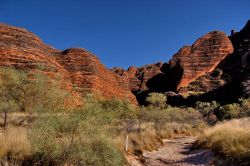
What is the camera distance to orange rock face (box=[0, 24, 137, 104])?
42.1 meters

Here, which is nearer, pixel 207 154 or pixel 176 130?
pixel 207 154

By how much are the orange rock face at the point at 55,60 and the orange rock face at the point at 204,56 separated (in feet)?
117

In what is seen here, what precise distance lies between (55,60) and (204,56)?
66220 millimetres

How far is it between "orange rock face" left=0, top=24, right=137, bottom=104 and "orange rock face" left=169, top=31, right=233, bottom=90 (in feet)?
117

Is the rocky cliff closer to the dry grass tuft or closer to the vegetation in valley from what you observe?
the vegetation in valley

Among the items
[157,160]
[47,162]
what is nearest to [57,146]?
[47,162]

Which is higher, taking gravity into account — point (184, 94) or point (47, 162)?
point (184, 94)

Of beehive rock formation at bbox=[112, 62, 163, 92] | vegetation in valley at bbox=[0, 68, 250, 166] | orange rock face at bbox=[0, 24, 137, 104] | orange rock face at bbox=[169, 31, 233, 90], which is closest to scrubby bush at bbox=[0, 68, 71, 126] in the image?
vegetation in valley at bbox=[0, 68, 250, 166]

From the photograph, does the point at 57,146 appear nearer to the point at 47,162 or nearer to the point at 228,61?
the point at 47,162

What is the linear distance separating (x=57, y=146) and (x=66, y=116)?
1.57 m

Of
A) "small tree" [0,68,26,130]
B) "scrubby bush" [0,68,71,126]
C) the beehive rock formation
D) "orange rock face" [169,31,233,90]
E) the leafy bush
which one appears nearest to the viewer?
the leafy bush

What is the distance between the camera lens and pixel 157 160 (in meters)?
14.4

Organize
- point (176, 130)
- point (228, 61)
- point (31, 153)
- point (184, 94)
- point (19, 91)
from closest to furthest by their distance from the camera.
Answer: point (31, 153) < point (19, 91) < point (176, 130) < point (184, 94) < point (228, 61)

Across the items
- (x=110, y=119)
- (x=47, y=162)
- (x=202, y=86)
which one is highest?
(x=202, y=86)
